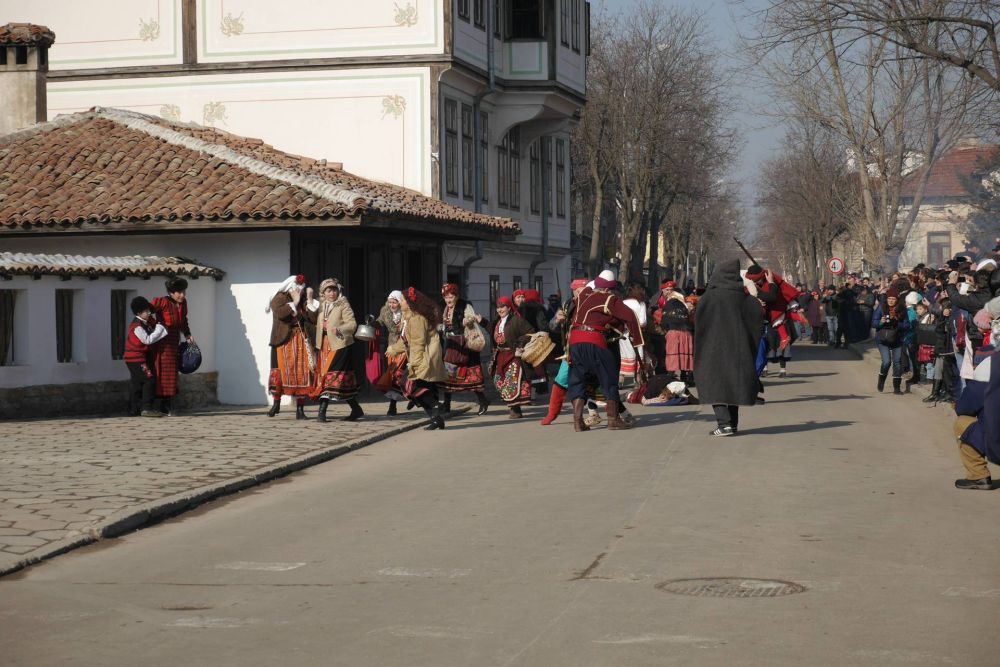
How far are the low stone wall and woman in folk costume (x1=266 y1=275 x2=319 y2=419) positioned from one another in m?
2.74

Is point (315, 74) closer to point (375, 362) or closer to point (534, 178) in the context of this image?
point (534, 178)

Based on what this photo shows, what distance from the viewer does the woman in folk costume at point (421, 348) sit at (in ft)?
56.0

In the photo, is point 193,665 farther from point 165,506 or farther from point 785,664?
point 165,506

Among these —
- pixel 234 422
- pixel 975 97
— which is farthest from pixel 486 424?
pixel 975 97

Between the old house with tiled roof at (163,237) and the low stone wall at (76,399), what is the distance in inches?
4.0

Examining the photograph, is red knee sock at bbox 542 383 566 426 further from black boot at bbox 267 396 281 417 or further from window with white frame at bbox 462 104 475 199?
window with white frame at bbox 462 104 475 199

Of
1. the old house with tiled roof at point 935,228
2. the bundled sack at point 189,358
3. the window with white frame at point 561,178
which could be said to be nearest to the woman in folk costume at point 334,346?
the bundled sack at point 189,358

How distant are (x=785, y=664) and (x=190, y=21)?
84.6ft

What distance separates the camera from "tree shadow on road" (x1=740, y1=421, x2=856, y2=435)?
16.5 m

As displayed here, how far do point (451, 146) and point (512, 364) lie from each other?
1212cm

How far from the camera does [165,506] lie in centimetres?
1078

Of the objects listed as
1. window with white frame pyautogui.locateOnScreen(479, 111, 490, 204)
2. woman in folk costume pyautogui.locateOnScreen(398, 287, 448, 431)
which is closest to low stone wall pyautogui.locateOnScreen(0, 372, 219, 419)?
woman in folk costume pyautogui.locateOnScreen(398, 287, 448, 431)

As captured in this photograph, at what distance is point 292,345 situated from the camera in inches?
712

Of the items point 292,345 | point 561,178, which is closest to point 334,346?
point 292,345
